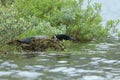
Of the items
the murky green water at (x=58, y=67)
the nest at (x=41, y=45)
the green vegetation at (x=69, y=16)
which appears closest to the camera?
the murky green water at (x=58, y=67)

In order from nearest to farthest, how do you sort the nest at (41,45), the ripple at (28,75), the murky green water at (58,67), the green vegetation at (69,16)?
1. the ripple at (28,75)
2. the murky green water at (58,67)
3. the nest at (41,45)
4. the green vegetation at (69,16)

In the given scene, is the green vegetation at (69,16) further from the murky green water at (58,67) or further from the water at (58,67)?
the murky green water at (58,67)

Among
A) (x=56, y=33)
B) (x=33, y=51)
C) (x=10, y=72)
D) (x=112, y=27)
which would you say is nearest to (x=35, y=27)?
(x=56, y=33)

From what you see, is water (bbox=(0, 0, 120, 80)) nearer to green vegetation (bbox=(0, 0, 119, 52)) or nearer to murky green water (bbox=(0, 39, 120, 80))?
murky green water (bbox=(0, 39, 120, 80))

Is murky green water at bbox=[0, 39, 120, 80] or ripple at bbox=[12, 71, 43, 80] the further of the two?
murky green water at bbox=[0, 39, 120, 80]

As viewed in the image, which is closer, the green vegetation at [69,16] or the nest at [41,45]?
the nest at [41,45]

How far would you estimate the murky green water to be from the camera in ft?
35.7

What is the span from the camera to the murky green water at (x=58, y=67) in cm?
1089

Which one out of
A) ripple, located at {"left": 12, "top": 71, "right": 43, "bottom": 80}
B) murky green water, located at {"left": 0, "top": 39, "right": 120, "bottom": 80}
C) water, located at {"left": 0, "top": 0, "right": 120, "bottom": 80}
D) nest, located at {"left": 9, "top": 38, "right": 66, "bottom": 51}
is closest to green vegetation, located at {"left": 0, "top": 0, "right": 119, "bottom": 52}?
nest, located at {"left": 9, "top": 38, "right": 66, "bottom": 51}

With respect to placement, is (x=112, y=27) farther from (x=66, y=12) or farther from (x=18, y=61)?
(x=18, y=61)

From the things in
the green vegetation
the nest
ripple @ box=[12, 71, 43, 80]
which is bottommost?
ripple @ box=[12, 71, 43, 80]

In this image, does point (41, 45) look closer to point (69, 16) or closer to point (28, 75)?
point (28, 75)

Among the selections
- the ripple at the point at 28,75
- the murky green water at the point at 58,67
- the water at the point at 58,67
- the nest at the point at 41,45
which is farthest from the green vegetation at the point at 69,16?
the ripple at the point at 28,75

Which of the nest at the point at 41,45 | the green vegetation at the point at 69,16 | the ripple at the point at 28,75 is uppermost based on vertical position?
the green vegetation at the point at 69,16
